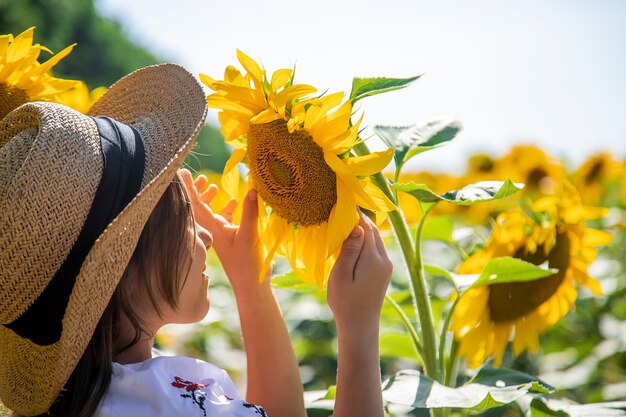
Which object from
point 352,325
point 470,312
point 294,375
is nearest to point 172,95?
point 352,325

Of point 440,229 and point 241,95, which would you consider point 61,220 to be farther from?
point 440,229

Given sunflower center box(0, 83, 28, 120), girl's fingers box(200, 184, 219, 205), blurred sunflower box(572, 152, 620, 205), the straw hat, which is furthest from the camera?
blurred sunflower box(572, 152, 620, 205)

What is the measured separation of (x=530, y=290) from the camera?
1.37 m

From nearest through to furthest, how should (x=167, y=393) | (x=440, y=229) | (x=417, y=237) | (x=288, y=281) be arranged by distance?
(x=167, y=393), (x=417, y=237), (x=288, y=281), (x=440, y=229)

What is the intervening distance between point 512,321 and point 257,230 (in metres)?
0.51

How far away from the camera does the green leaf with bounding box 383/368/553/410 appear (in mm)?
986

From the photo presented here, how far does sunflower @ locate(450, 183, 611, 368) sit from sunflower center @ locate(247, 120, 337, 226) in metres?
0.45

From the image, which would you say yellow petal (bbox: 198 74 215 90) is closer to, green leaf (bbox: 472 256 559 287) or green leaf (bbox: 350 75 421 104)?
green leaf (bbox: 350 75 421 104)

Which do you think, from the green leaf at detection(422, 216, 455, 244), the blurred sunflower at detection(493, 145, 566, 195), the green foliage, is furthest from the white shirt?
the green foliage

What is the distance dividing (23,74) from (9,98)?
4cm

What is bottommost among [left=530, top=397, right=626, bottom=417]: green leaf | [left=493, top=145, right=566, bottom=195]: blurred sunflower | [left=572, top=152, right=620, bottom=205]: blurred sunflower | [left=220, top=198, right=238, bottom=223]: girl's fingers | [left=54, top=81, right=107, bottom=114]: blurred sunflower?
[left=572, top=152, right=620, bottom=205]: blurred sunflower

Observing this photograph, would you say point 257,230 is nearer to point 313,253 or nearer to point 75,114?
point 313,253

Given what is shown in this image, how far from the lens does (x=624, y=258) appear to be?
2584mm

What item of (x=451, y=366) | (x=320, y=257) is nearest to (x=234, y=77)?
(x=320, y=257)
